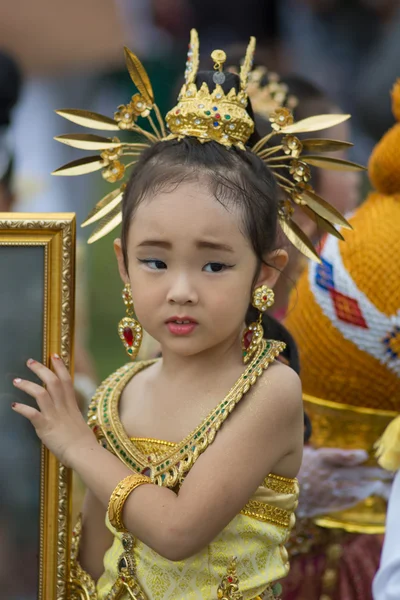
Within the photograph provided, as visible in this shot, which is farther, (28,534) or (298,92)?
(298,92)

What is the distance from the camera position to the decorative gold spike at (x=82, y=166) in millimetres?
1701

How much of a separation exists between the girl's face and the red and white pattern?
447 millimetres

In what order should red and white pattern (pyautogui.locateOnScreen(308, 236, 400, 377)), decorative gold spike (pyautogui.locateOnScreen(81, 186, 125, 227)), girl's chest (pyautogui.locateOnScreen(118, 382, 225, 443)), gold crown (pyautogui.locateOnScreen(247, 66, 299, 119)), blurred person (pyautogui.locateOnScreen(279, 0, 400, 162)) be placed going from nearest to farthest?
girl's chest (pyautogui.locateOnScreen(118, 382, 225, 443)) → decorative gold spike (pyautogui.locateOnScreen(81, 186, 125, 227)) → red and white pattern (pyautogui.locateOnScreen(308, 236, 400, 377)) → gold crown (pyautogui.locateOnScreen(247, 66, 299, 119)) → blurred person (pyautogui.locateOnScreen(279, 0, 400, 162))

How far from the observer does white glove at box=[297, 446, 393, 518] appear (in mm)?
2127

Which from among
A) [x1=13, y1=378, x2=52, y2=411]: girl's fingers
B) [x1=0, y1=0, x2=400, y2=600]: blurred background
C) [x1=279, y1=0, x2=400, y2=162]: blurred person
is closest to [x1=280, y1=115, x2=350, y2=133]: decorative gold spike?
[x1=13, y1=378, x2=52, y2=411]: girl's fingers

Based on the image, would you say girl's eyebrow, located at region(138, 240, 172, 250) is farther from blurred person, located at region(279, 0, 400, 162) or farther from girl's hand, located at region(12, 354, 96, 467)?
blurred person, located at region(279, 0, 400, 162)

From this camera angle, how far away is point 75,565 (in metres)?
1.74

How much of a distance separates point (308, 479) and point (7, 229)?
0.93 meters

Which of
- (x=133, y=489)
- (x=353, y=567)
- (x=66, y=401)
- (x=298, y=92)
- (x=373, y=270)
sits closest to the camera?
(x=133, y=489)

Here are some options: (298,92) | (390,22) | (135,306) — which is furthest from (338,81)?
(135,306)

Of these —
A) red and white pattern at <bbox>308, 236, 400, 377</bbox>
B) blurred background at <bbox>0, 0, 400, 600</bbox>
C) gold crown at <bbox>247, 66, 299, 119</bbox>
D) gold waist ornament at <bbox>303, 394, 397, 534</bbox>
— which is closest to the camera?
red and white pattern at <bbox>308, 236, 400, 377</bbox>

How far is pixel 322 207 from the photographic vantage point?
1.71 metres

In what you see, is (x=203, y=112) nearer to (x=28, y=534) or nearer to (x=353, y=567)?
(x=28, y=534)

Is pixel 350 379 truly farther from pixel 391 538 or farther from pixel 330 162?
pixel 330 162
